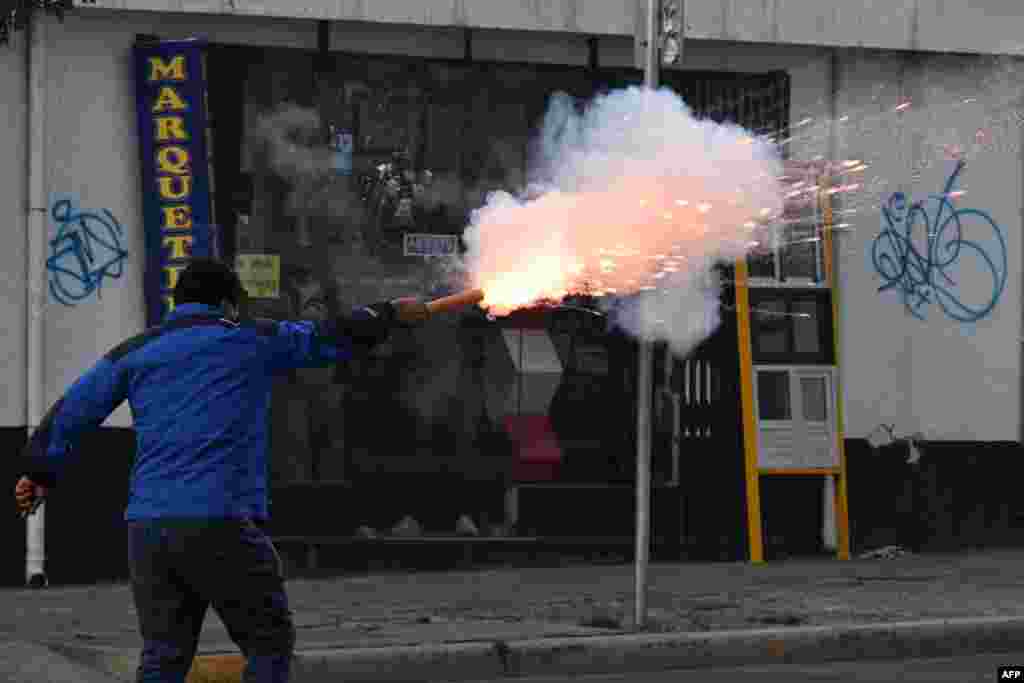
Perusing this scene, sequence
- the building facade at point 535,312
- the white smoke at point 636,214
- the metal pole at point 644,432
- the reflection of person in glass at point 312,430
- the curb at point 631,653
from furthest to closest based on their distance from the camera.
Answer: the reflection of person in glass at point 312,430 → the building facade at point 535,312 → the metal pole at point 644,432 → the curb at point 631,653 → the white smoke at point 636,214

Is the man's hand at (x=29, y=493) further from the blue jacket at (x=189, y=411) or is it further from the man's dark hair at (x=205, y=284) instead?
the man's dark hair at (x=205, y=284)

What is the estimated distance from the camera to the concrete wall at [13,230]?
13.8 meters

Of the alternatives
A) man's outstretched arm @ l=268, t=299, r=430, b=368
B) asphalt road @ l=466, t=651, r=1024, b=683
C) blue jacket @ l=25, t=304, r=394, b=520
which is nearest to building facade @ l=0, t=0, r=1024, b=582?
asphalt road @ l=466, t=651, r=1024, b=683

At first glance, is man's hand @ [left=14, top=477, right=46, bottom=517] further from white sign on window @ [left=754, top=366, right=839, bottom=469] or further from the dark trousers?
white sign on window @ [left=754, top=366, right=839, bottom=469]

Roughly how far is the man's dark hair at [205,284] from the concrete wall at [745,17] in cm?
644

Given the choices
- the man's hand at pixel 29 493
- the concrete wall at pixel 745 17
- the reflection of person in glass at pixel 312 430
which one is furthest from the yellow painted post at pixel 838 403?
the man's hand at pixel 29 493

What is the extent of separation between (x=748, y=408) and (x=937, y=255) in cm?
202

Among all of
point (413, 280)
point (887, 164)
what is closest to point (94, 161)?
point (413, 280)

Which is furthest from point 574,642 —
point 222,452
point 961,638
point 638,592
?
point 222,452

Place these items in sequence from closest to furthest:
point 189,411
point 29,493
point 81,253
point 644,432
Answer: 1. point 189,411
2. point 29,493
3. point 644,432
4. point 81,253

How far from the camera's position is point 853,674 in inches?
414

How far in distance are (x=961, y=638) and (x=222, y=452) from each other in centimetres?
541

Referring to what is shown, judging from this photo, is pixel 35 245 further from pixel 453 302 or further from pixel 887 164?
pixel 887 164

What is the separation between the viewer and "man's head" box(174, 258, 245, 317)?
25.1ft
